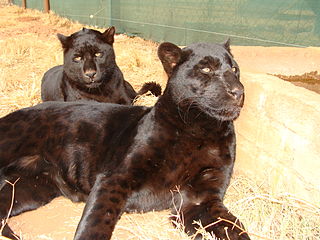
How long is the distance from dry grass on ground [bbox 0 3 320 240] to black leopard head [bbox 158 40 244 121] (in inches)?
26.9

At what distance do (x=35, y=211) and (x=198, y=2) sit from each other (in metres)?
7.32

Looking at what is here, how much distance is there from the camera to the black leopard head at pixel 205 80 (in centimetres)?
269

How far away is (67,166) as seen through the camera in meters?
3.15

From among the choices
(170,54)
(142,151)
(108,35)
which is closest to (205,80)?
(170,54)

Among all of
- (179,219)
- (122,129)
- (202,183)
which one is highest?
(122,129)

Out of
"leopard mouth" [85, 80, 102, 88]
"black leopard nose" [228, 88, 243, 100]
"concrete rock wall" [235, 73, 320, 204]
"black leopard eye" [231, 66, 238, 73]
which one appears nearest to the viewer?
"black leopard nose" [228, 88, 243, 100]

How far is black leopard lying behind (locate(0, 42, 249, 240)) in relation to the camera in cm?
269

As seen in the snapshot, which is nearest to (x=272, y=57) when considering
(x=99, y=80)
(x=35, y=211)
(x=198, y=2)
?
(x=99, y=80)

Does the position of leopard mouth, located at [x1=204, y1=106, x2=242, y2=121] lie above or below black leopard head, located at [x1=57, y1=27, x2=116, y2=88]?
above

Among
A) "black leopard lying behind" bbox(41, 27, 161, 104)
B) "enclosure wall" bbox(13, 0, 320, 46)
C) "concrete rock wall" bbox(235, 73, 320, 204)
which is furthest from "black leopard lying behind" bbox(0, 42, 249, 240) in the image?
"enclosure wall" bbox(13, 0, 320, 46)

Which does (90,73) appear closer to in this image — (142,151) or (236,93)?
(142,151)

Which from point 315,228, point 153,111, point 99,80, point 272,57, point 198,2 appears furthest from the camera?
point 198,2

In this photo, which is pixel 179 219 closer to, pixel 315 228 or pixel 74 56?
pixel 315 228

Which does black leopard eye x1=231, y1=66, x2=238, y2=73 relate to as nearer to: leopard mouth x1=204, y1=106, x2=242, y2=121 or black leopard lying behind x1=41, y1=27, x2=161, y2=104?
leopard mouth x1=204, y1=106, x2=242, y2=121
